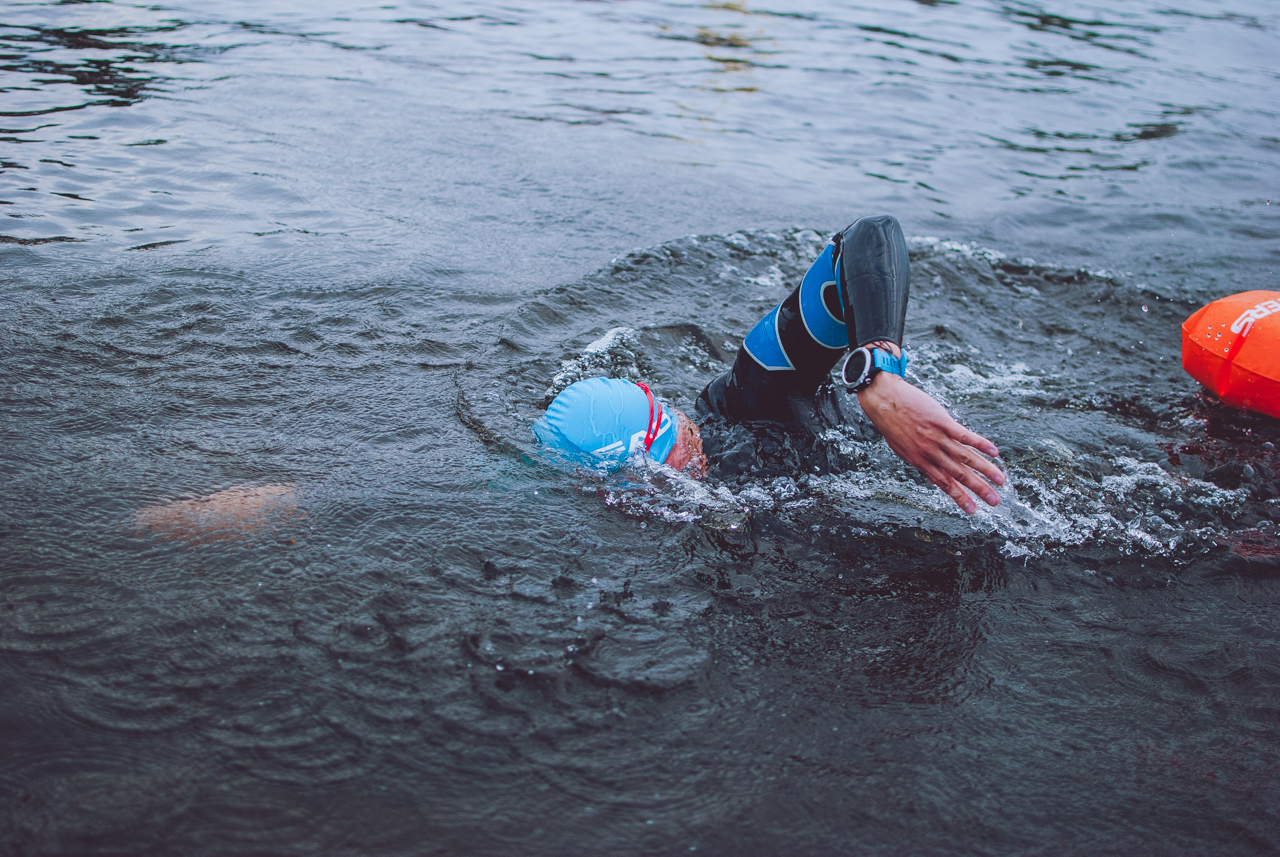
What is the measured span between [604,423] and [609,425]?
1.0 inches

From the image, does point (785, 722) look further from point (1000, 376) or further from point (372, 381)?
point (1000, 376)

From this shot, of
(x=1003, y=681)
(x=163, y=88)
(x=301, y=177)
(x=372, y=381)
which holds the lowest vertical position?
(x=1003, y=681)

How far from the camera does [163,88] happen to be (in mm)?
9000

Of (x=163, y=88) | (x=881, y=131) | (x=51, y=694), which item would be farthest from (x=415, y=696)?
(x=881, y=131)

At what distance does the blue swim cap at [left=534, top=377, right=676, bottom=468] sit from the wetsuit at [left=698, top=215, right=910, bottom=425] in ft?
1.62

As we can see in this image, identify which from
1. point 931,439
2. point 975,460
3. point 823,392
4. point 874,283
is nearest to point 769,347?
point 823,392

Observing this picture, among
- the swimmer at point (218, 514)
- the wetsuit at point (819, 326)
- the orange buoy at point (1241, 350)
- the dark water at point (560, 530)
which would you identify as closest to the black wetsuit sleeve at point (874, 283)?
the wetsuit at point (819, 326)

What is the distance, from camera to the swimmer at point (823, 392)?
2.82 metres

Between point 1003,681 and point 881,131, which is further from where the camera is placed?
point 881,131

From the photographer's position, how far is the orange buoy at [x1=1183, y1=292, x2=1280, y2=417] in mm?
4746

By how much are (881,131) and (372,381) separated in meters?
8.80

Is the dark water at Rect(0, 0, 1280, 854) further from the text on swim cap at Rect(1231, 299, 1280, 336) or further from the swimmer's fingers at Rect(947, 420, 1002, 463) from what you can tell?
the swimmer's fingers at Rect(947, 420, 1002, 463)

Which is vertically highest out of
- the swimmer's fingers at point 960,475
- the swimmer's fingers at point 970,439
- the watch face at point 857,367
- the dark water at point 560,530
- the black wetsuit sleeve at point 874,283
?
the black wetsuit sleeve at point 874,283

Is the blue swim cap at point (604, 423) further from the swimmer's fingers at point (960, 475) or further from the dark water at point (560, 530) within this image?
the swimmer's fingers at point (960, 475)
